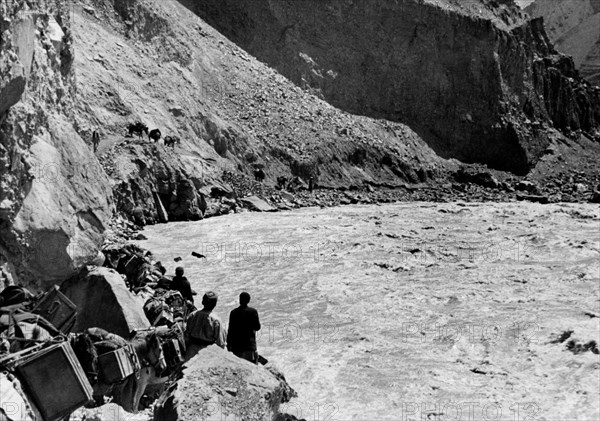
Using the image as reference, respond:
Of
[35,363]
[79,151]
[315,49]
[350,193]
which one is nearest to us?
[35,363]

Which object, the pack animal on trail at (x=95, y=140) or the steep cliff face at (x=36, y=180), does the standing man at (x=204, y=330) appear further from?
the pack animal on trail at (x=95, y=140)

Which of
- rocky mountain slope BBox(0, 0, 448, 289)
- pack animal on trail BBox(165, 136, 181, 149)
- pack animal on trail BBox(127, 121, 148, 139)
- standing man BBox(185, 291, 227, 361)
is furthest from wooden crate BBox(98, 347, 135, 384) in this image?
pack animal on trail BBox(165, 136, 181, 149)

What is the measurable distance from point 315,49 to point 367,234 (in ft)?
97.6

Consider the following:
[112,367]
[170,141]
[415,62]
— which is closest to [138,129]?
[170,141]

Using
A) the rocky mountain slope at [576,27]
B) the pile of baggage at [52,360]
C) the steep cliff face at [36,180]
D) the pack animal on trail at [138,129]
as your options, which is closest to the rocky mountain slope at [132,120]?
the steep cliff face at [36,180]

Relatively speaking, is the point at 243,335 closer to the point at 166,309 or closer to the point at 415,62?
the point at 166,309

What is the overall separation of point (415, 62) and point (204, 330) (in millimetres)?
46273

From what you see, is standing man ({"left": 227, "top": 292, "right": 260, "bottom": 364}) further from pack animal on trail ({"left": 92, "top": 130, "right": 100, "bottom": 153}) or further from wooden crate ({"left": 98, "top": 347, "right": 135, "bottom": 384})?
pack animal on trail ({"left": 92, "top": 130, "right": 100, "bottom": 153})

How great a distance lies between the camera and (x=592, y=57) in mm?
129000

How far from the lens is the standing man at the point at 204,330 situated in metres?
8.11

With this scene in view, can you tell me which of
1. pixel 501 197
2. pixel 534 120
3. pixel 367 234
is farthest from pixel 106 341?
pixel 534 120

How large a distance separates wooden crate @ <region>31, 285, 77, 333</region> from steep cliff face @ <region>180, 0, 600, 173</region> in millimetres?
39593

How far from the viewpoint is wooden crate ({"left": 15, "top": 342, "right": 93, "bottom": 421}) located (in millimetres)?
5715

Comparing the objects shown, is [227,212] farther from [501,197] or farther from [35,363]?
[35,363]
